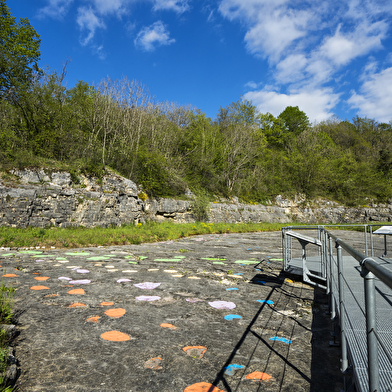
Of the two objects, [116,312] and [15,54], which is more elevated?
[15,54]

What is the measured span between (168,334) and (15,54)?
19.4 metres

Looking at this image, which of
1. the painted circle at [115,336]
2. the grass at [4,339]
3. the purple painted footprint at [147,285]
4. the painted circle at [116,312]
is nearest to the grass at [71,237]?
the purple painted footprint at [147,285]

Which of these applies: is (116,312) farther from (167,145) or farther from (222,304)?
(167,145)

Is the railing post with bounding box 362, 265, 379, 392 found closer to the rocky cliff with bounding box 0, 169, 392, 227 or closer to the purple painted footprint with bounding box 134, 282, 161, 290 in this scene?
the purple painted footprint with bounding box 134, 282, 161, 290

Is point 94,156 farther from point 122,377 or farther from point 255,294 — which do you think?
point 122,377

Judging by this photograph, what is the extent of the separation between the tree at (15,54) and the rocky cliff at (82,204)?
5.49m

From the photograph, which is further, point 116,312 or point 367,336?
point 116,312

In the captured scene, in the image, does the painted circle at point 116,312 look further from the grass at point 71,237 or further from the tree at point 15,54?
the tree at point 15,54

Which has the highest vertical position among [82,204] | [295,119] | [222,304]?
[295,119]

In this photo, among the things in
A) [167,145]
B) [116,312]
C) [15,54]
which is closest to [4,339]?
[116,312]

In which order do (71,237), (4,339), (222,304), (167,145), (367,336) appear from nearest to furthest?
(367,336)
(4,339)
(222,304)
(71,237)
(167,145)

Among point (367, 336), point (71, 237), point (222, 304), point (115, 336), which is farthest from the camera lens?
point (71, 237)

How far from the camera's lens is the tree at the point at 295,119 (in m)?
48.9

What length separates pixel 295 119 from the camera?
4891 centimetres
